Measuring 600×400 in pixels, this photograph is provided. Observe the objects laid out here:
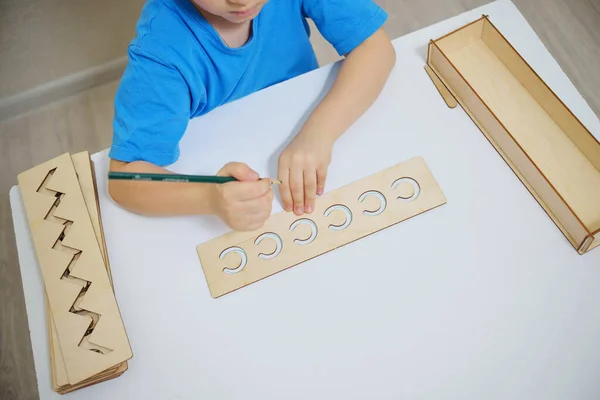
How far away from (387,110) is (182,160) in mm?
260

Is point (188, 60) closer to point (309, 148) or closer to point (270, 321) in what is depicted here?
point (309, 148)

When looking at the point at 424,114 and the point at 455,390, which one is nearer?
the point at 455,390

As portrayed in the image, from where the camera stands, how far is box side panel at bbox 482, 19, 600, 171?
600mm

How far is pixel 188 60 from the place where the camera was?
65 cm

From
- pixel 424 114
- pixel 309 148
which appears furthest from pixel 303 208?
pixel 424 114

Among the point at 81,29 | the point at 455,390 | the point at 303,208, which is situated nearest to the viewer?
the point at 455,390

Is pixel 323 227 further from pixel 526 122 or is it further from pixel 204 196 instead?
pixel 526 122

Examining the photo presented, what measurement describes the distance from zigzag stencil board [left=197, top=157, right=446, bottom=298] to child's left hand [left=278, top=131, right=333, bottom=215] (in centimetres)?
1

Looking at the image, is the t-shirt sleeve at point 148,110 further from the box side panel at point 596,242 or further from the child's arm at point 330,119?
the box side panel at point 596,242

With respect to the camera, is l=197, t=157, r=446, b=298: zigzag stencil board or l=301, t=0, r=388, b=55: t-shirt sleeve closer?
l=197, t=157, r=446, b=298: zigzag stencil board

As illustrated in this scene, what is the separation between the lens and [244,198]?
60cm

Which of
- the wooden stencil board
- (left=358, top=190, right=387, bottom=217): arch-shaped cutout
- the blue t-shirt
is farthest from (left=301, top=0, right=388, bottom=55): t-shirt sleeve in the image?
the wooden stencil board

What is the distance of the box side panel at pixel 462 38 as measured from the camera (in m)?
0.67

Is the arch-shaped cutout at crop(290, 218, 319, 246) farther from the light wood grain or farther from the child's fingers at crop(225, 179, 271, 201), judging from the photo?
the light wood grain
